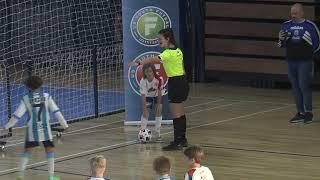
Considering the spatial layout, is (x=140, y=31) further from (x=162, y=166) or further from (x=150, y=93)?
(x=162, y=166)

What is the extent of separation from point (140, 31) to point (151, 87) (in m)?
1.32

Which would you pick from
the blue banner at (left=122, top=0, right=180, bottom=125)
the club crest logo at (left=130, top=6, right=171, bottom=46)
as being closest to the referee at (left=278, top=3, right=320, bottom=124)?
the blue banner at (left=122, top=0, right=180, bottom=125)

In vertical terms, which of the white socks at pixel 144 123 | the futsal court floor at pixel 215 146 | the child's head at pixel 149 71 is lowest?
the futsal court floor at pixel 215 146

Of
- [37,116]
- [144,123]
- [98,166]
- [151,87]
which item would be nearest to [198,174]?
[98,166]

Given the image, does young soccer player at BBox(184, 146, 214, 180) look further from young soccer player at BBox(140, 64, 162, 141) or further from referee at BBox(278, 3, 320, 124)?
referee at BBox(278, 3, 320, 124)

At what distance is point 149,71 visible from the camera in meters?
13.5

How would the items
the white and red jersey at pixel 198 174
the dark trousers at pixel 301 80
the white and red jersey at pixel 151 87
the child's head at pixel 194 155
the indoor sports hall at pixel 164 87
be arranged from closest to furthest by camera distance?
the white and red jersey at pixel 198 174, the child's head at pixel 194 155, the indoor sports hall at pixel 164 87, the white and red jersey at pixel 151 87, the dark trousers at pixel 301 80

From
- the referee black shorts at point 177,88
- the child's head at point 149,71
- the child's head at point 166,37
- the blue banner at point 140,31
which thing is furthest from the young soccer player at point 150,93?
the child's head at point 166,37

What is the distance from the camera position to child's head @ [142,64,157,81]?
44.1 feet

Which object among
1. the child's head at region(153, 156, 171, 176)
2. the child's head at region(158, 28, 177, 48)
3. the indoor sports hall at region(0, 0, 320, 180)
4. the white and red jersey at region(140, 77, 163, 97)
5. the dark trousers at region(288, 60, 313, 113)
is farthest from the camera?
the dark trousers at region(288, 60, 313, 113)

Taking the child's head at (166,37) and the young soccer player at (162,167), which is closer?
the young soccer player at (162,167)

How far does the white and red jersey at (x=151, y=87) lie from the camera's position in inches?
537

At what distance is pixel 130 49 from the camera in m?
14.6

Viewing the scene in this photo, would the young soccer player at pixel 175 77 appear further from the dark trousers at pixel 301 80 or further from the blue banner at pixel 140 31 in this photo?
the dark trousers at pixel 301 80
